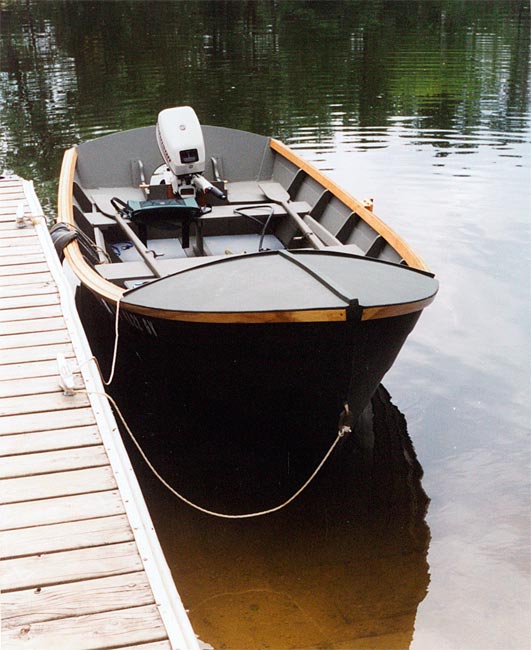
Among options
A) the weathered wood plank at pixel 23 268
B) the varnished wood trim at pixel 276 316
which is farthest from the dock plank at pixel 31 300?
the varnished wood trim at pixel 276 316

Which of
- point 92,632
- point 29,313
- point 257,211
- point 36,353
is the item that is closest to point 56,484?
point 92,632

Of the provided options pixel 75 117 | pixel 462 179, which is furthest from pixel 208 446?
pixel 75 117

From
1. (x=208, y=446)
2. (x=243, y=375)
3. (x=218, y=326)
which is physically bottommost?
(x=208, y=446)

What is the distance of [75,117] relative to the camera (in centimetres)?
1564

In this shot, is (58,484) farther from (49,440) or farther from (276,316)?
(276,316)

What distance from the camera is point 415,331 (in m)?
7.54

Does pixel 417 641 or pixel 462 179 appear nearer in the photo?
pixel 417 641

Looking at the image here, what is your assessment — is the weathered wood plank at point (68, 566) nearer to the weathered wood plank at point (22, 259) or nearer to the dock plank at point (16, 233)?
the weathered wood plank at point (22, 259)

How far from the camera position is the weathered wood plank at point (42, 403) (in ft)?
13.5

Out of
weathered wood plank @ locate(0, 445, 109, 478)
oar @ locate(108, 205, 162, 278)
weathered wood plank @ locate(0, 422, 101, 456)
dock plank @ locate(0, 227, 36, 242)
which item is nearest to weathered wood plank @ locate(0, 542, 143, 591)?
weathered wood plank @ locate(0, 445, 109, 478)

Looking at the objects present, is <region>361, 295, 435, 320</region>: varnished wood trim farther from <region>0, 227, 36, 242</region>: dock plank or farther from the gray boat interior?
<region>0, 227, 36, 242</region>: dock plank

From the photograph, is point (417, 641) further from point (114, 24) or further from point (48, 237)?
point (114, 24)

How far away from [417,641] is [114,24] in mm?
26046

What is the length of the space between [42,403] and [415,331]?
167 inches
